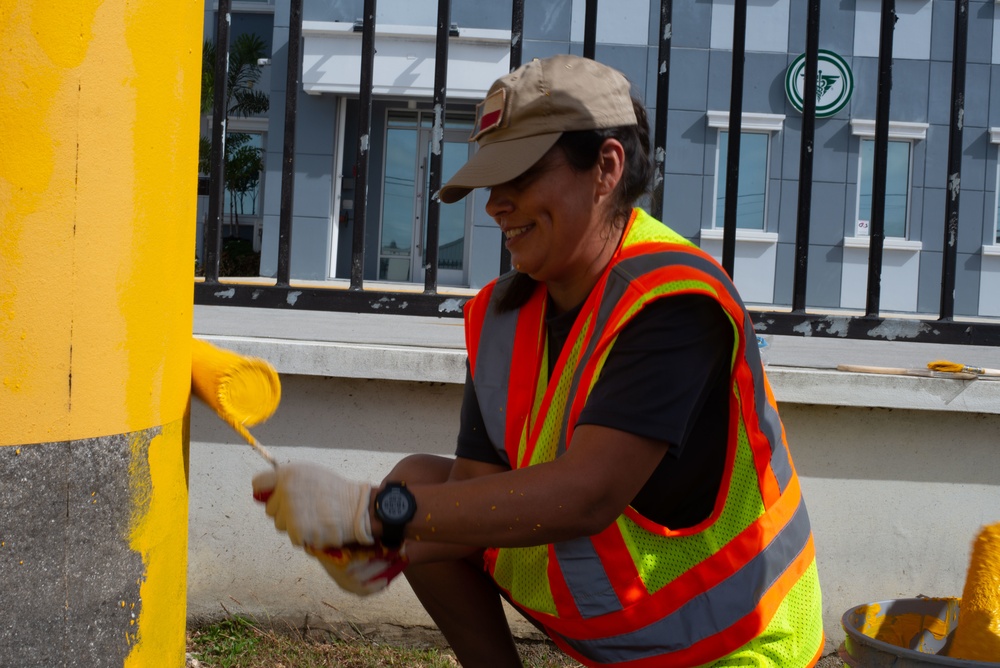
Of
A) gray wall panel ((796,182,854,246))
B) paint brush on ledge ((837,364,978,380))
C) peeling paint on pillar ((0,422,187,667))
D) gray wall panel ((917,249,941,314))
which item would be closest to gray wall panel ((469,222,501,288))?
gray wall panel ((796,182,854,246))

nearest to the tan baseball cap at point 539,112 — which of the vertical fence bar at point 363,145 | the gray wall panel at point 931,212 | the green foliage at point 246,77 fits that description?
the vertical fence bar at point 363,145

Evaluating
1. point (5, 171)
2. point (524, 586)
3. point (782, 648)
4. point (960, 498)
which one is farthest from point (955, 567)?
point (5, 171)

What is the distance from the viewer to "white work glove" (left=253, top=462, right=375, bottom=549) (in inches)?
55.6

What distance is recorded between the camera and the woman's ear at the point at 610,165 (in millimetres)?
1623

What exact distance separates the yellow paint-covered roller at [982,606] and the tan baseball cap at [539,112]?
110 cm

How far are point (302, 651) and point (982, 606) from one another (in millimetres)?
1588

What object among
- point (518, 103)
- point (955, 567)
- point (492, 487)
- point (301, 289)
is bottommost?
point (955, 567)

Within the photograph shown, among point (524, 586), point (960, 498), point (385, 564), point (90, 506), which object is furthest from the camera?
point (960, 498)

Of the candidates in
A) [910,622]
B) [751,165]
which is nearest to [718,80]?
[751,165]

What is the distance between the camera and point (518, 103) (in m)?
1.61

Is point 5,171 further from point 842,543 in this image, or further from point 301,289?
point 842,543

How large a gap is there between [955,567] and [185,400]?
6.45 ft

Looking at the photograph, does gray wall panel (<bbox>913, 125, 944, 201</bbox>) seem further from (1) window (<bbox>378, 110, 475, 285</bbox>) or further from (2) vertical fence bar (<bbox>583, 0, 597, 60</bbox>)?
(2) vertical fence bar (<bbox>583, 0, 597, 60</bbox>)

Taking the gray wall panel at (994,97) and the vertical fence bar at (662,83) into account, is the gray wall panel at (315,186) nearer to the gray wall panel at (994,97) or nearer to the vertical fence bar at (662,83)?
the gray wall panel at (994,97)
